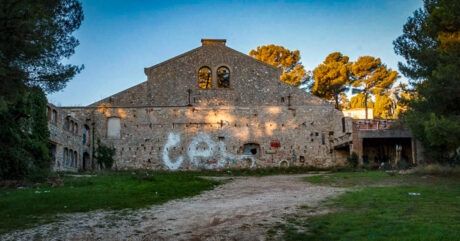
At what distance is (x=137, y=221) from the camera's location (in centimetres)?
972

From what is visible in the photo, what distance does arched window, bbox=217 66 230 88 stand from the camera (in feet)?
97.5

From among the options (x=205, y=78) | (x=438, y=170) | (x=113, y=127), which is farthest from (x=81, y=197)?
(x=205, y=78)

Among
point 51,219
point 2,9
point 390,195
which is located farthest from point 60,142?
point 390,195

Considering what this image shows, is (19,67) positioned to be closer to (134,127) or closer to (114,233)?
(114,233)

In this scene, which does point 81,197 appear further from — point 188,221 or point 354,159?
point 354,159

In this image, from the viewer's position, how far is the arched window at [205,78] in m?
29.7

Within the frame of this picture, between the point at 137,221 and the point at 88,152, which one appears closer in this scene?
the point at 137,221

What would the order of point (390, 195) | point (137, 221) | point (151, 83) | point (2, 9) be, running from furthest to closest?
1. point (151, 83)
2. point (390, 195)
3. point (137, 221)
4. point (2, 9)

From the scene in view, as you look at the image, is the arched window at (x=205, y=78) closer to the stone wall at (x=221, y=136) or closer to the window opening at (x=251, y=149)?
the stone wall at (x=221, y=136)

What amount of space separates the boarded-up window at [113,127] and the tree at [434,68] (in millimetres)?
Result: 16513

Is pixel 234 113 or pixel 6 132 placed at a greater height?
pixel 234 113

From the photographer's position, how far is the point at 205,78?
29938mm

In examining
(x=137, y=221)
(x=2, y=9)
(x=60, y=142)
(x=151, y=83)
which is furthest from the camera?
(x=151, y=83)

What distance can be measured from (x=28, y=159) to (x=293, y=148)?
16.1 metres
